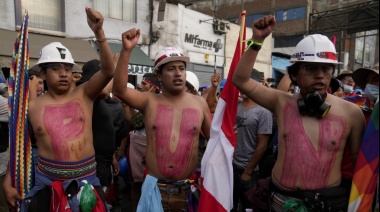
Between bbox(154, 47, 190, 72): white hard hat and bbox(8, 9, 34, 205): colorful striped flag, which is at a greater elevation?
bbox(154, 47, 190, 72): white hard hat

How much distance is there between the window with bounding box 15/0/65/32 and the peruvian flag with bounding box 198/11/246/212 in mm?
8812

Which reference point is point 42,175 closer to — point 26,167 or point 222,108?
point 26,167

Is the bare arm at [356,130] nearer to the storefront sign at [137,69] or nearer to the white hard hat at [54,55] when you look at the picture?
the white hard hat at [54,55]

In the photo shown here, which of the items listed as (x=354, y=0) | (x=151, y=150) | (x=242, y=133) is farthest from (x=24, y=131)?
(x=354, y=0)

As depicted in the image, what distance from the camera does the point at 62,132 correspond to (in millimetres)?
2574

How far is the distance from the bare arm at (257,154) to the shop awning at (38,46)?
23.1ft

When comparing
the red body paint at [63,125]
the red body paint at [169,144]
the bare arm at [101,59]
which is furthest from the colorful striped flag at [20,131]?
the red body paint at [169,144]

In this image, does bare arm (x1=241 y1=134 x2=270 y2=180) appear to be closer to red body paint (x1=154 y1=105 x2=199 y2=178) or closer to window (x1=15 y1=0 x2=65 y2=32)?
red body paint (x1=154 y1=105 x2=199 y2=178)

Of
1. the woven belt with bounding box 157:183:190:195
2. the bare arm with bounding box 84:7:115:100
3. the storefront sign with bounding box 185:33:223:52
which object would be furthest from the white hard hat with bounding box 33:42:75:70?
the storefront sign with bounding box 185:33:223:52

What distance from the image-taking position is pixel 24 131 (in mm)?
2607

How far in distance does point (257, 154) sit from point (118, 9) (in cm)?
1006

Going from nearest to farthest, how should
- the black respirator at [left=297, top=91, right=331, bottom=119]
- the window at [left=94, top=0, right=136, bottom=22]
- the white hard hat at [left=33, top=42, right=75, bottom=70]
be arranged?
the black respirator at [left=297, top=91, right=331, bottom=119]
the white hard hat at [left=33, top=42, right=75, bottom=70]
the window at [left=94, top=0, right=136, bottom=22]

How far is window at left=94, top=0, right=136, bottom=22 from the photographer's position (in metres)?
11.6

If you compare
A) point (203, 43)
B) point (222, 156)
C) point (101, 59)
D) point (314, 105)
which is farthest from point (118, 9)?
point (314, 105)
